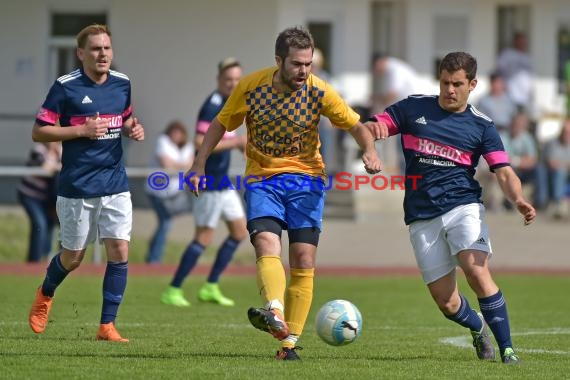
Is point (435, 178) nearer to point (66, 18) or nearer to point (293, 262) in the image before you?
point (293, 262)

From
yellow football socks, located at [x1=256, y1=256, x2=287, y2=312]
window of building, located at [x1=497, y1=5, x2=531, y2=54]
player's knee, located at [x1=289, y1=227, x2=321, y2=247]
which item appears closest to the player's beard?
player's knee, located at [x1=289, y1=227, x2=321, y2=247]

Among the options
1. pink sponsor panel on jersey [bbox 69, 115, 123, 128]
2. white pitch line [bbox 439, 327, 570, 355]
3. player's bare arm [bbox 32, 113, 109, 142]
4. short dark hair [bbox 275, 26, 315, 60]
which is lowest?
white pitch line [bbox 439, 327, 570, 355]

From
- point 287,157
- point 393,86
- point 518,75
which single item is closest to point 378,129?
point 287,157

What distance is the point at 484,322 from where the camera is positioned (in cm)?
915

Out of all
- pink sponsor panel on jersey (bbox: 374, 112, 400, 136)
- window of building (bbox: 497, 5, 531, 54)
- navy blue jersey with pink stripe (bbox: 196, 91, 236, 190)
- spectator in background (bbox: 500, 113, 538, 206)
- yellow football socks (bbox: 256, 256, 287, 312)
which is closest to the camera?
yellow football socks (bbox: 256, 256, 287, 312)

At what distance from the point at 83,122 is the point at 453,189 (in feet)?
8.74

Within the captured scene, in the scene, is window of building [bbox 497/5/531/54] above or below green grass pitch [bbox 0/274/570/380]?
above

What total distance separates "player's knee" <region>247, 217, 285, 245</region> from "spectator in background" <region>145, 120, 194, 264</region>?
9.67 metres

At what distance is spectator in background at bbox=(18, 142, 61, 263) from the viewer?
1781cm

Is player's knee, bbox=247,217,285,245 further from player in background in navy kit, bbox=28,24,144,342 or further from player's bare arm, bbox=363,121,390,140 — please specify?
player in background in navy kit, bbox=28,24,144,342

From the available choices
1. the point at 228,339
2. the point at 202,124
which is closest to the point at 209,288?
the point at 202,124

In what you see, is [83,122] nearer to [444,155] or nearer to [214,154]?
[444,155]

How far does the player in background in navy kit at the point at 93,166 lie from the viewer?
31.2 feet

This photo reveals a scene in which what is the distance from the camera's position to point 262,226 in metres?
8.68
